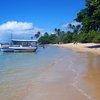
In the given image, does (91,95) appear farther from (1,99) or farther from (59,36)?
(59,36)

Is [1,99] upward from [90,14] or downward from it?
downward

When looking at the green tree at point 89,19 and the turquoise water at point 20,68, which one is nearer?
the turquoise water at point 20,68

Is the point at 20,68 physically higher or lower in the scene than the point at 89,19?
lower

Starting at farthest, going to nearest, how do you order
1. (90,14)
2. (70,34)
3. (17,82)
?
(70,34) < (90,14) < (17,82)

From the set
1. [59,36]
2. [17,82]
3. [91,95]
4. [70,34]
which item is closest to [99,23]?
[17,82]

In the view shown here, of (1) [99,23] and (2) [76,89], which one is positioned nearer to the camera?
(2) [76,89]

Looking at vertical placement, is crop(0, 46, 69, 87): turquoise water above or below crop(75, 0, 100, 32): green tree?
below

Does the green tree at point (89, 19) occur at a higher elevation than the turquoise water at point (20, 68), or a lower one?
higher

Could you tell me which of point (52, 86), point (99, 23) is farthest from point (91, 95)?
point (99, 23)

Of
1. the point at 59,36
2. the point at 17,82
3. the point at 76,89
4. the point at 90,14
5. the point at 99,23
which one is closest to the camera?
the point at 76,89

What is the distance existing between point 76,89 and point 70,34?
145 m

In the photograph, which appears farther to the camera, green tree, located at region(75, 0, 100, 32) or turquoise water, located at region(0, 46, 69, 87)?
green tree, located at region(75, 0, 100, 32)

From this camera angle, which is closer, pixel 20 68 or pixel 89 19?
pixel 20 68

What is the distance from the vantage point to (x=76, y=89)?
1388 centimetres
